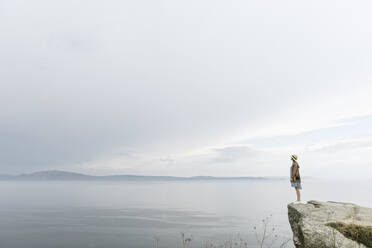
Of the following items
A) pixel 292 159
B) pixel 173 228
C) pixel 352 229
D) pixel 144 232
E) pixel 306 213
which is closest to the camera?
pixel 352 229

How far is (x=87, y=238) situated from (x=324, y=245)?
4215 centimetres

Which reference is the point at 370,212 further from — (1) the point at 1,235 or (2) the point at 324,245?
(1) the point at 1,235

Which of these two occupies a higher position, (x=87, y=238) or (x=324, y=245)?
(x=324, y=245)

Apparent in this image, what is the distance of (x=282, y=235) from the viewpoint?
153 ft

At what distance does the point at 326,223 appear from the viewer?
432 inches

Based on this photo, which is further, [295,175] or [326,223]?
[295,175]

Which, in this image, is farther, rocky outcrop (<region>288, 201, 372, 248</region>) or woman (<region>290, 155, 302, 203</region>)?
woman (<region>290, 155, 302, 203</region>)

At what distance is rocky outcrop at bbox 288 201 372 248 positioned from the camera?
401 inches

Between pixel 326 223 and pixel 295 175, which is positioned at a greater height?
pixel 295 175

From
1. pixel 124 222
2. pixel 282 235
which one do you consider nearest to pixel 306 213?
pixel 282 235

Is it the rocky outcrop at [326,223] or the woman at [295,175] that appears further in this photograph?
the woman at [295,175]

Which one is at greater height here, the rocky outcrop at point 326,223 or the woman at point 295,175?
the woman at point 295,175

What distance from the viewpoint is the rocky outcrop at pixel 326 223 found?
10195 millimetres

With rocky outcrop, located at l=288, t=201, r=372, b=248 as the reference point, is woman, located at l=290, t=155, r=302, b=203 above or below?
above
